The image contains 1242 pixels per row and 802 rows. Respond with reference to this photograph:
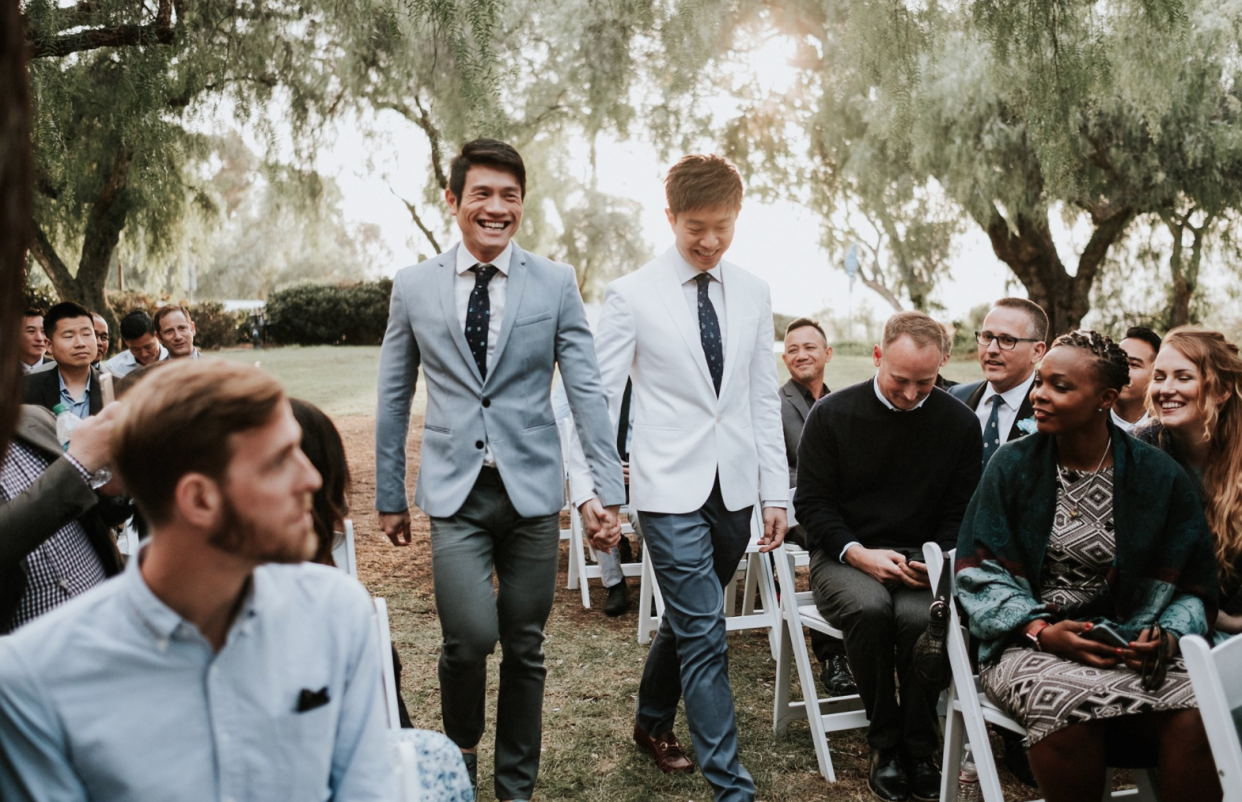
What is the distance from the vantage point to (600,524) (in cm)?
351

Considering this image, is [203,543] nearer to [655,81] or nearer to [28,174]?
[28,174]

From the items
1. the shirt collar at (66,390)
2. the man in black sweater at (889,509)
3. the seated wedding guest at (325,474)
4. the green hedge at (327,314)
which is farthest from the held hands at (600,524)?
the green hedge at (327,314)

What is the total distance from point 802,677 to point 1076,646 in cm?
133

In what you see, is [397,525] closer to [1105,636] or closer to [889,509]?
[889,509]

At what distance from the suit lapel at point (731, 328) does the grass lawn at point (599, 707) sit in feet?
5.29

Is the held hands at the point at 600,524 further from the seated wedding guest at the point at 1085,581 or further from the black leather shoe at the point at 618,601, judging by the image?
the black leather shoe at the point at 618,601

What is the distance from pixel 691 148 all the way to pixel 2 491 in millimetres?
12254

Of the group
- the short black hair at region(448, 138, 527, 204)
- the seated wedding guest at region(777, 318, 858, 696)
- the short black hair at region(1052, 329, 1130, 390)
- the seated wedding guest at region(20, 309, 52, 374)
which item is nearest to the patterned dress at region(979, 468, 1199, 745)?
the short black hair at region(1052, 329, 1130, 390)

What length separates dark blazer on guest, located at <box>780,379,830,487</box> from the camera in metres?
5.95

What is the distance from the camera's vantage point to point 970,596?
3.45 m

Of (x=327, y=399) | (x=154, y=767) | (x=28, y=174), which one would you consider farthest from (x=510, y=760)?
(x=327, y=399)

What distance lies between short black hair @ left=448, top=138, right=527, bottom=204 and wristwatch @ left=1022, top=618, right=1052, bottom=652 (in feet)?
7.54

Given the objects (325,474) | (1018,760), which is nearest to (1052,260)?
(1018,760)

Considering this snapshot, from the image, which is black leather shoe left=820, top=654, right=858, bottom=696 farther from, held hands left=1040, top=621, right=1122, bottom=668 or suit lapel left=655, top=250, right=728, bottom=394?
suit lapel left=655, top=250, right=728, bottom=394
